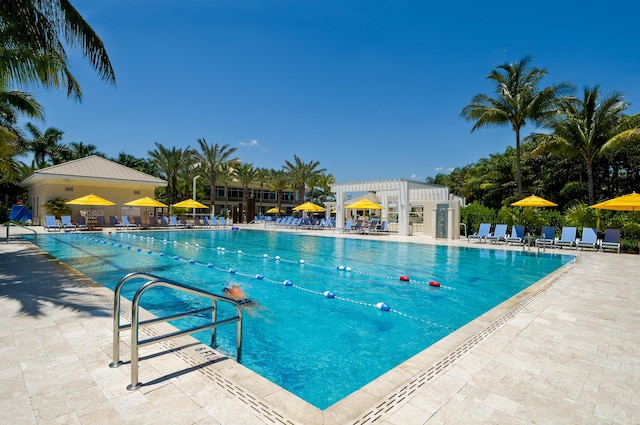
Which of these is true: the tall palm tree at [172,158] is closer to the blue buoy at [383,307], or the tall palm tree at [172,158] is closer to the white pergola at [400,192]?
the white pergola at [400,192]

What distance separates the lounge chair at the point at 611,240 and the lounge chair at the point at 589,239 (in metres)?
0.27

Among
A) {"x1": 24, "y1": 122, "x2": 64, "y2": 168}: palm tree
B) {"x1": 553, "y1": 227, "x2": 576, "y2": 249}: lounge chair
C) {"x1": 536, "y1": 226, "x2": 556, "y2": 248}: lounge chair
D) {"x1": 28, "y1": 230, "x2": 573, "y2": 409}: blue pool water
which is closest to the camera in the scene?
{"x1": 28, "y1": 230, "x2": 573, "y2": 409}: blue pool water

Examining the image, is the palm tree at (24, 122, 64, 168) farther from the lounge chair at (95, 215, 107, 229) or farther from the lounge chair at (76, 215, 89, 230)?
the lounge chair at (76, 215, 89, 230)

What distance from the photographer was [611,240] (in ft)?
46.8

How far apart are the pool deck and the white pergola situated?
1735cm

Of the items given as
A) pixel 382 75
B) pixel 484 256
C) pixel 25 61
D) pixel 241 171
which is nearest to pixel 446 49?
pixel 382 75

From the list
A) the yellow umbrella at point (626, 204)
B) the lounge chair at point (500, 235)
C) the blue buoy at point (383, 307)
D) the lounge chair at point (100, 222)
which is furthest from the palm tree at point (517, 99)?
the lounge chair at point (100, 222)

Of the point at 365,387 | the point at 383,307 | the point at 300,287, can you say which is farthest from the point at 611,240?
the point at 365,387

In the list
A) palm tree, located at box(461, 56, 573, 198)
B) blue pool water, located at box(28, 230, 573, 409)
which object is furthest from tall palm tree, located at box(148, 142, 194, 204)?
palm tree, located at box(461, 56, 573, 198)

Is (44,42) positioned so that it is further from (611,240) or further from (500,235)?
(611,240)

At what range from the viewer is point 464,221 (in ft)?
68.7

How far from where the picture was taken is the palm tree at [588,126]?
19031 mm

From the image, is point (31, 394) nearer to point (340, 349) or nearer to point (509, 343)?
point (340, 349)

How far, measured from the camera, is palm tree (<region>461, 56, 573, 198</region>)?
20312 millimetres
